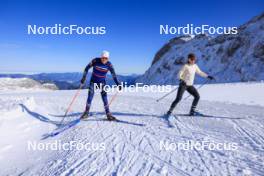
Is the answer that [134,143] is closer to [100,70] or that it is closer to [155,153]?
[155,153]

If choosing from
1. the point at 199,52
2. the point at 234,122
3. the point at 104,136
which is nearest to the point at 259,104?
the point at 234,122

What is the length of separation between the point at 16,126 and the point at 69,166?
379 centimetres

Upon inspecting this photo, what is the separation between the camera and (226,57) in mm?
59781

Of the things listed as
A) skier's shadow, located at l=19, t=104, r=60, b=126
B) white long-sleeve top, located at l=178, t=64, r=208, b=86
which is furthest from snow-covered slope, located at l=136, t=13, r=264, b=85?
skier's shadow, located at l=19, t=104, r=60, b=126

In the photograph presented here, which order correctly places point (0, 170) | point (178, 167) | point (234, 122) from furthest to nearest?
point (234, 122) → point (0, 170) → point (178, 167)

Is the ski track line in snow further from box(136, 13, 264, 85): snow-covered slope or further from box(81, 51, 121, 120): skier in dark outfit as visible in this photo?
box(136, 13, 264, 85): snow-covered slope

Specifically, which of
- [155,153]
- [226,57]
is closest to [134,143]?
[155,153]

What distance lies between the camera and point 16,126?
→ 7824mm

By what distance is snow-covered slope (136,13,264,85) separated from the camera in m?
48.8

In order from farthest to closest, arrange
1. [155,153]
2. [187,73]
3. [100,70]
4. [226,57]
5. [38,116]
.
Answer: [226,57]
[38,116]
[187,73]
[100,70]
[155,153]

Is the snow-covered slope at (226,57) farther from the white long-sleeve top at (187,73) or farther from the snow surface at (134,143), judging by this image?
the snow surface at (134,143)

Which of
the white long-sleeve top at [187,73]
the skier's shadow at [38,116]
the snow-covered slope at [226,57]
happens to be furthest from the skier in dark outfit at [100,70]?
the snow-covered slope at [226,57]

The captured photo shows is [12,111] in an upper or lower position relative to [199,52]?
lower

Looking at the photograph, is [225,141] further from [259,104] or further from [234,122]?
[259,104]
